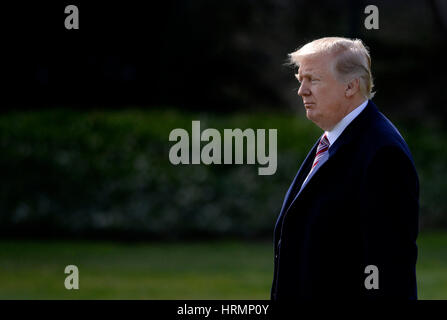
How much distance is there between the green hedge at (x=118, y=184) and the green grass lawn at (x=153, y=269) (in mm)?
378

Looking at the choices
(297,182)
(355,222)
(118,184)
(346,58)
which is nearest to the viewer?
(355,222)

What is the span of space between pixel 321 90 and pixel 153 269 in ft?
23.5

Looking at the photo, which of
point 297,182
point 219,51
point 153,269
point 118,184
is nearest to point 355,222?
point 297,182

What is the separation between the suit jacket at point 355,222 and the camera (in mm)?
2832

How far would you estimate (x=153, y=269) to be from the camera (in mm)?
9930

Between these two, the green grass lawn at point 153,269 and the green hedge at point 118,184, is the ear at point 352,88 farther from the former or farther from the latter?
the green hedge at point 118,184

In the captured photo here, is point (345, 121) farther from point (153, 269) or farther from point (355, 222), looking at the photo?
point (153, 269)

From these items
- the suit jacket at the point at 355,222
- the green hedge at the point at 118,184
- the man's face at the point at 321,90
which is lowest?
the suit jacket at the point at 355,222

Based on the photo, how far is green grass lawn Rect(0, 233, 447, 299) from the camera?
8.43m

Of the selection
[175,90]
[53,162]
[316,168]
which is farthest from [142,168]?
[316,168]

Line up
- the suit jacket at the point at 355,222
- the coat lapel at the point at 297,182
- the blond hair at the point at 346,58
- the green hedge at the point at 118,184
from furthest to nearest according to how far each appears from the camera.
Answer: the green hedge at the point at 118,184 < the coat lapel at the point at 297,182 < the blond hair at the point at 346,58 < the suit jacket at the point at 355,222

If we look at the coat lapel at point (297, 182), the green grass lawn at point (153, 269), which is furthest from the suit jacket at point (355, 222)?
the green grass lawn at point (153, 269)

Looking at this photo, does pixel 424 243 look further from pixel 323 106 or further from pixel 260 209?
pixel 323 106

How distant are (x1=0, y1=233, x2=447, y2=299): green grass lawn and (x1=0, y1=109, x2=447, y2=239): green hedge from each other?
1.24 feet
